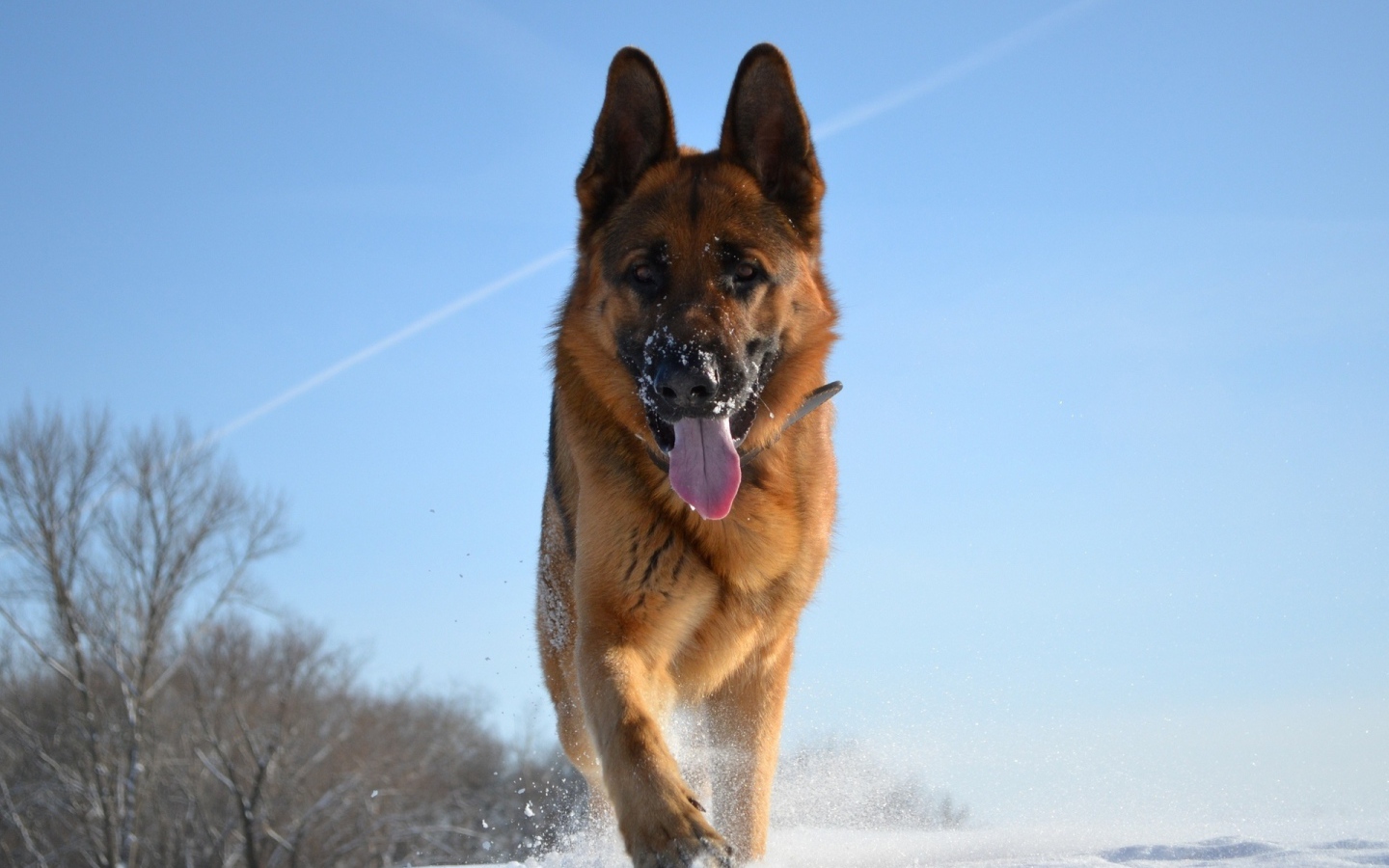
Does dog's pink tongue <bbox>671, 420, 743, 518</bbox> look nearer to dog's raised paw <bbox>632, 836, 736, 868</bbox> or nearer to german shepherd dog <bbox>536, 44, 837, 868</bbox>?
german shepherd dog <bbox>536, 44, 837, 868</bbox>

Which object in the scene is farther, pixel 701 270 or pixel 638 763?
pixel 701 270

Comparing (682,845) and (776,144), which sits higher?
(776,144)

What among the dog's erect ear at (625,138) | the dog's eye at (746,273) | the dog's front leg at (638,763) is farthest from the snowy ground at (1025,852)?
the dog's erect ear at (625,138)

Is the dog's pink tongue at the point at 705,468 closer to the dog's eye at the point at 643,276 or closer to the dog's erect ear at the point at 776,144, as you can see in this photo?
the dog's eye at the point at 643,276

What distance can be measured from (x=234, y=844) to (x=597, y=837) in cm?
3040

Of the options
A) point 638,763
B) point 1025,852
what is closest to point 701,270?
point 638,763

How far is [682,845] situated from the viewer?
261 cm

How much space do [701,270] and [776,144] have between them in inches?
29.2

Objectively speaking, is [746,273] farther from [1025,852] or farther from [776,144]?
[1025,852]

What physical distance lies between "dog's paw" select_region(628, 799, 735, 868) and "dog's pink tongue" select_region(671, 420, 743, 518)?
1.14 meters

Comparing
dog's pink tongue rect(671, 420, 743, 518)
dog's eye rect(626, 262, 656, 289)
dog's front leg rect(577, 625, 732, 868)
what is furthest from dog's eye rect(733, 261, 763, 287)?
dog's front leg rect(577, 625, 732, 868)

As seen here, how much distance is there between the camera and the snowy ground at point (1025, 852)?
3197 mm

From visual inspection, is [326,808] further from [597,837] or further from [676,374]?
[676,374]

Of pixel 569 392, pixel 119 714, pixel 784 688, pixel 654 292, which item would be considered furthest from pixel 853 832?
pixel 119 714
